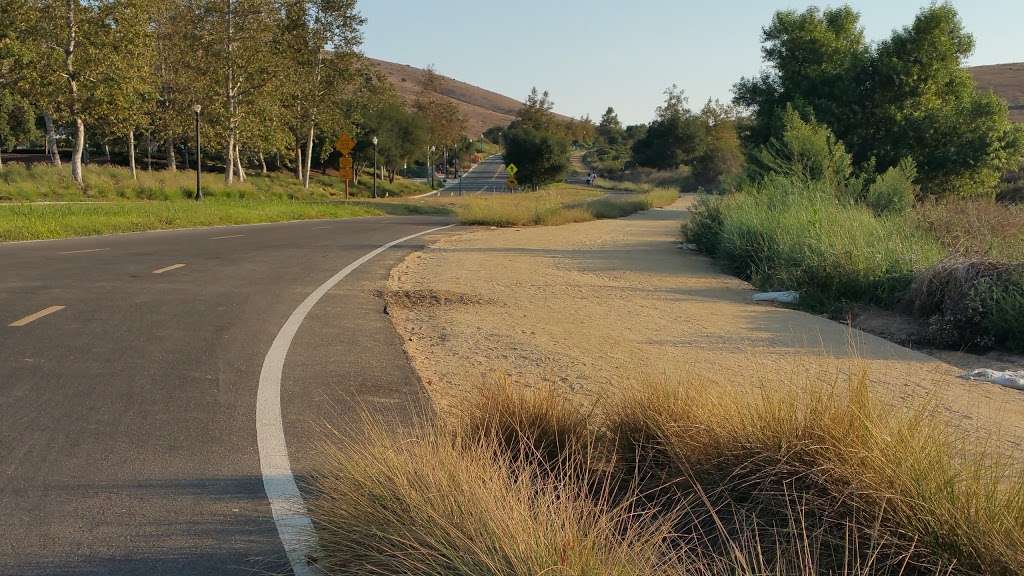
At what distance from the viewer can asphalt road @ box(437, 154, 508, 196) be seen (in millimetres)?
89875

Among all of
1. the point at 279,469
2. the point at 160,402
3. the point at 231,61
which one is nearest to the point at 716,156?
the point at 231,61

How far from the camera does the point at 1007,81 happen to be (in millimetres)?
109125

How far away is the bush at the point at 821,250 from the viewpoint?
42.5ft

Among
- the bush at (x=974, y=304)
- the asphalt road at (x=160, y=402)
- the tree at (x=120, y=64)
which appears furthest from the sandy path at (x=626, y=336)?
the tree at (x=120, y=64)

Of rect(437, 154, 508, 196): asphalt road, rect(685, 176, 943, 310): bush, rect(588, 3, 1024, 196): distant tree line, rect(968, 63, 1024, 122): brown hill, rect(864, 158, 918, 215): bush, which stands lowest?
rect(437, 154, 508, 196): asphalt road

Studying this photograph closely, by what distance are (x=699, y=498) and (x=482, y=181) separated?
112281mm

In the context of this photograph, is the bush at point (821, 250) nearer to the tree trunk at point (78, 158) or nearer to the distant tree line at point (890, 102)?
the distant tree line at point (890, 102)

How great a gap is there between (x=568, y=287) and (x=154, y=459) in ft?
31.7

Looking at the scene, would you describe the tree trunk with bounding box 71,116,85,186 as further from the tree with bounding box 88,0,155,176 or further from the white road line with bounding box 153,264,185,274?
the white road line with bounding box 153,264,185,274

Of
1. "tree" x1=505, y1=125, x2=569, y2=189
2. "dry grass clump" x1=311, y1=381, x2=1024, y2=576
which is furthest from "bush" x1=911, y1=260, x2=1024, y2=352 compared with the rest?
"tree" x1=505, y1=125, x2=569, y2=189

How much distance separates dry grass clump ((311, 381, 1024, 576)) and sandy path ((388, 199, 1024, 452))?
61 centimetres

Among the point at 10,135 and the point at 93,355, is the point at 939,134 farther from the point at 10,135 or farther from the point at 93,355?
the point at 10,135

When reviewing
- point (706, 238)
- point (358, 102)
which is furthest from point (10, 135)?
point (706, 238)

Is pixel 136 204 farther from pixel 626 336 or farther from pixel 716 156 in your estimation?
pixel 716 156
